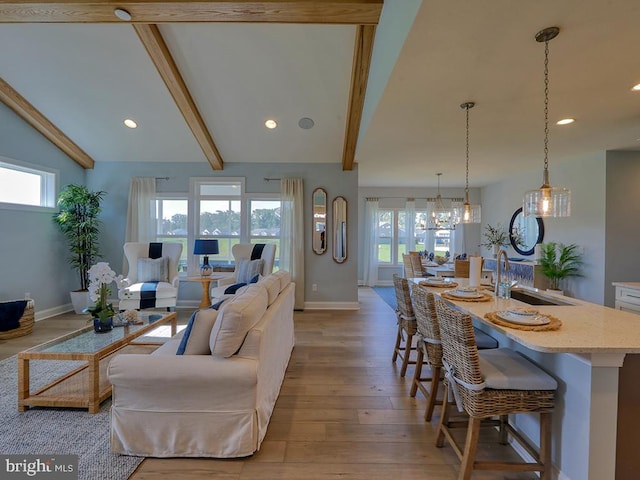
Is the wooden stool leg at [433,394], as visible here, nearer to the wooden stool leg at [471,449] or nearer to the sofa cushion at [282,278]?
the wooden stool leg at [471,449]

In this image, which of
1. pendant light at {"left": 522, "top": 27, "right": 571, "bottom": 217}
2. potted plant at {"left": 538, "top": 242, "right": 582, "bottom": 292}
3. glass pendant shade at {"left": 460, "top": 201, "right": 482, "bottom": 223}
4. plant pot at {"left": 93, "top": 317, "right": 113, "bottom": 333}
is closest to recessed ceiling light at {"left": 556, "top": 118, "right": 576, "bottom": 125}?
pendant light at {"left": 522, "top": 27, "right": 571, "bottom": 217}

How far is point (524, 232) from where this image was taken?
20.7ft

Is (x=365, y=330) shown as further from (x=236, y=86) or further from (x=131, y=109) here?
(x=131, y=109)

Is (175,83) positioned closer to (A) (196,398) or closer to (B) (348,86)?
(B) (348,86)

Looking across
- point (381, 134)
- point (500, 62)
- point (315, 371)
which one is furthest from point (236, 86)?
point (315, 371)

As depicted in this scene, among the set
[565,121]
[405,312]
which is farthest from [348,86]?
[405,312]

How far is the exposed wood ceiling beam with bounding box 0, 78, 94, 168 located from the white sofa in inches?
180

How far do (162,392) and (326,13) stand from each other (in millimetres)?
3177

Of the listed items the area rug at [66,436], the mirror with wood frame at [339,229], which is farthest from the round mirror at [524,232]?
the area rug at [66,436]

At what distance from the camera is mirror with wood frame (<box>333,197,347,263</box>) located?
5512mm

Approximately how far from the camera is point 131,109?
174 inches

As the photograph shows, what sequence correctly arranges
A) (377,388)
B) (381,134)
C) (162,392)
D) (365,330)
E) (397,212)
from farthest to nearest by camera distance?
(397,212) < (365,330) < (381,134) < (377,388) < (162,392)

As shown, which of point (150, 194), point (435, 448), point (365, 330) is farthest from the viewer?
point (150, 194)

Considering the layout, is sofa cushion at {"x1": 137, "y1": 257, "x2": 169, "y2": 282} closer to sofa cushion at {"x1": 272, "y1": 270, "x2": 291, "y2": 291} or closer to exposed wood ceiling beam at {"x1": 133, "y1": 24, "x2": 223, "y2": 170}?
exposed wood ceiling beam at {"x1": 133, "y1": 24, "x2": 223, "y2": 170}
